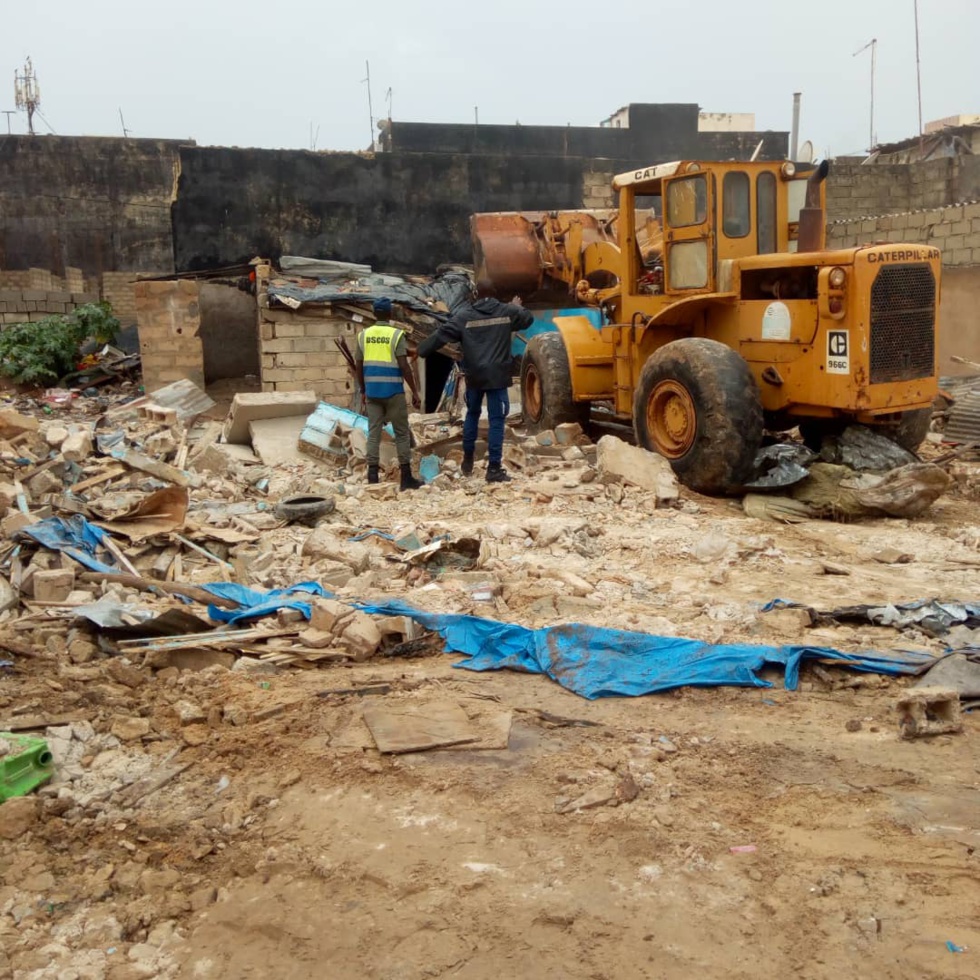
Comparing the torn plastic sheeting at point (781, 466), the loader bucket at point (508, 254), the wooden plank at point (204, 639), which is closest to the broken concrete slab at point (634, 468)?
the torn plastic sheeting at point (781, 466)

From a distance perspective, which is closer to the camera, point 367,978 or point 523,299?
point 367,978

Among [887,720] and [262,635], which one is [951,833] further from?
[262,635]

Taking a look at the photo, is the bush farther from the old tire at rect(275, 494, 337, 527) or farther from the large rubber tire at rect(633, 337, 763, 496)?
the large rubber tire at rect(633, 337, 763, 496)

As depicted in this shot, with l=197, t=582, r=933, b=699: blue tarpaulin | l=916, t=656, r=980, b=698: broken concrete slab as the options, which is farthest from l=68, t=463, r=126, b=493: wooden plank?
l=916, t=656, r=980, b=698: broken concrete slab

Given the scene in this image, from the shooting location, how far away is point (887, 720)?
3.97m

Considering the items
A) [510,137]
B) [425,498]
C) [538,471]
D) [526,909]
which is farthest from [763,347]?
[510,137]

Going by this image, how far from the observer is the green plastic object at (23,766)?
11.3 ft

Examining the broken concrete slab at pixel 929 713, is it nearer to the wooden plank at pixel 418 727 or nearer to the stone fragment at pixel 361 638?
the wooden plank at pixel 418 727

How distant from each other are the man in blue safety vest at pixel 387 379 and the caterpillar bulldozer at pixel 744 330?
193 centimetres

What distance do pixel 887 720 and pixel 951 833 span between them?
0.92 m

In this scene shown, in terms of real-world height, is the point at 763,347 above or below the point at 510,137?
below

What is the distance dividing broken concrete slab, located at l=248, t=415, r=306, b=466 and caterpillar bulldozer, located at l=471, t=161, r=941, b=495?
8.34 feet

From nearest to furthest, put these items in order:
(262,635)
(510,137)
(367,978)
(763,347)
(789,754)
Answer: (367,978), (789,754), (262,635), (763,347), (510,137)

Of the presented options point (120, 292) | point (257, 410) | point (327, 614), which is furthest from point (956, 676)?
point (120, 292)
